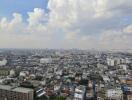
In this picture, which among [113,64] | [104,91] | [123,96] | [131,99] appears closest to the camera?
[131,99]

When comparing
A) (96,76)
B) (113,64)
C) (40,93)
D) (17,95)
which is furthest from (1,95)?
(113,64)

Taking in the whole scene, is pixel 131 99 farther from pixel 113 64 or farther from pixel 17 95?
pixel 113 64

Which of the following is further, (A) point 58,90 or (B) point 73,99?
(A) point 58,90

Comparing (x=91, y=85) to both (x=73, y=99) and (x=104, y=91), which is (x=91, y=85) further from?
(x=73, y=99)

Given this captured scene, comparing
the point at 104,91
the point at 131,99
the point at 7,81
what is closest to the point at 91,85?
the point at 104,91

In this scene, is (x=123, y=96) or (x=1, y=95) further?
(x=123, y=96)

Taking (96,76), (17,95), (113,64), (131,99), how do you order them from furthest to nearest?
(113,64) < (96,76) < (131,99) < (17,95)

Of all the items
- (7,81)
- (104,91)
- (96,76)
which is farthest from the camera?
(96,76)

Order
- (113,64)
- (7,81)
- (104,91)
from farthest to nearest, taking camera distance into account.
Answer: (113,64) < (7,81) < (104,91)

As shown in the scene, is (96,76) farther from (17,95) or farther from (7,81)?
(17,95)
